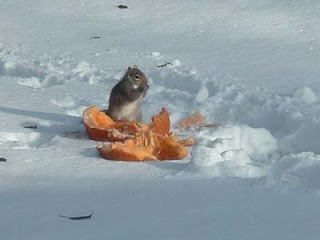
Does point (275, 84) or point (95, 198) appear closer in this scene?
point (95, 198)

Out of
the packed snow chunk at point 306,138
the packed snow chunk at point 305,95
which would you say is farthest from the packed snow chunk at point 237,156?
the packed snow chunk at point 305,95

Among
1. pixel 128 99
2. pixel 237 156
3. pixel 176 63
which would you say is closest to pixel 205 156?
pixel 237 156

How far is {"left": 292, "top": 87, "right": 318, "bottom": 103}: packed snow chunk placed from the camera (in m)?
5.56

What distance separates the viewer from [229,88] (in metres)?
5.92

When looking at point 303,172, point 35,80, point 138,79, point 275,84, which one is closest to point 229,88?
point 275,84

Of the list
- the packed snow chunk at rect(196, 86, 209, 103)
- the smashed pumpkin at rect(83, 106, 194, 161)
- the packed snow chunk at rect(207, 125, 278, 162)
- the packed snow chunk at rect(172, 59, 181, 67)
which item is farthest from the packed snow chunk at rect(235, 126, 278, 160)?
the packed snow chunk at rect(172, 59, 181, 67)

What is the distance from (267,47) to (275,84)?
90cm

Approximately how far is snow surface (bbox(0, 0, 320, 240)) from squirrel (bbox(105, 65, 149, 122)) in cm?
20

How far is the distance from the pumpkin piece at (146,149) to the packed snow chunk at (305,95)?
91 cm

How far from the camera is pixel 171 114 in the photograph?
5.57 meters

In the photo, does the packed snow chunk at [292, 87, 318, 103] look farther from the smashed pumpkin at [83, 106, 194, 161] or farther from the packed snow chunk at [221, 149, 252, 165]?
the packed snow chunk at [221, 149, 252, 165]

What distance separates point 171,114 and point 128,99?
1.11ft

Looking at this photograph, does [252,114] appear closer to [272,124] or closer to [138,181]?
[272,124]

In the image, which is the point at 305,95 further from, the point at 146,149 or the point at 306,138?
the point at 146,149
